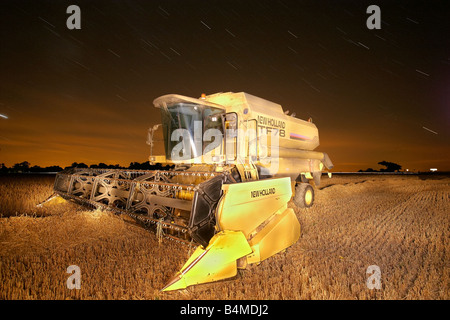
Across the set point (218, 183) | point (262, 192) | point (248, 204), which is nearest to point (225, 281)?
point (248, 204)

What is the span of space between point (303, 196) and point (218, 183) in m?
5.07

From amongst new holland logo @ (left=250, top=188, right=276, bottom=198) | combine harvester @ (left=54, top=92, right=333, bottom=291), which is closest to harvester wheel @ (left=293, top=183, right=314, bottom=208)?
combine harvester @ (left=54, top=92, right=333, bottom=291)

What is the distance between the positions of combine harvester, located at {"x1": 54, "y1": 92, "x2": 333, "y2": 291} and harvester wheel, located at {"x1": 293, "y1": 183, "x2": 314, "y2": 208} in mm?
30

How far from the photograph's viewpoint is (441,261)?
3.10 m

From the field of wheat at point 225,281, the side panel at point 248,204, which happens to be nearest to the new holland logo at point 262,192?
the side panel at point 248,204

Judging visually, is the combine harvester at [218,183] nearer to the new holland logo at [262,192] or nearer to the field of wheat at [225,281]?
the new holland logo at [262,192]

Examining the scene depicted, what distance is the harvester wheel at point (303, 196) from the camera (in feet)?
24.1

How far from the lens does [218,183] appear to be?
3.05 metres

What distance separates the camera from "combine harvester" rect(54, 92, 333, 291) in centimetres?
279

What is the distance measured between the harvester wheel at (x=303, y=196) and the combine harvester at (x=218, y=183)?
0.03 m

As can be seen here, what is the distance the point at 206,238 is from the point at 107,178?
304 centimetres

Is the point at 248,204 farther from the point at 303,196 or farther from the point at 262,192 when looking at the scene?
the point at 303,196

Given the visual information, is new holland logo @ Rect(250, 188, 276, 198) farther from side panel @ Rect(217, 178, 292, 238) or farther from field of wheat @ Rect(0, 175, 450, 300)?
field of wheat @ Rect(0, 175, 450, 300)
